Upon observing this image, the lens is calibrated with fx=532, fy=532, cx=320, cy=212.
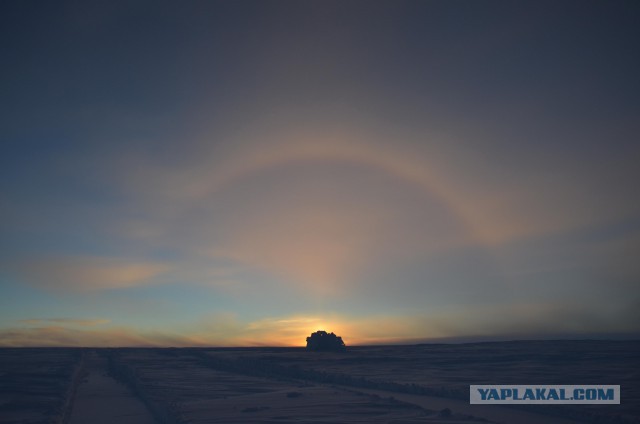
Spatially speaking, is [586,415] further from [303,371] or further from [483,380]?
[303,371]

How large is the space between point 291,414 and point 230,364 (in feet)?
136

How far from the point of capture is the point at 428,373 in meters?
44.0

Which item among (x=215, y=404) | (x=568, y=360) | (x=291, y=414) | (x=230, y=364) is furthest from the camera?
(x=230, y=364)

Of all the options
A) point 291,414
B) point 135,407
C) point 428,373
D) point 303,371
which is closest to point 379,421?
point 291,414

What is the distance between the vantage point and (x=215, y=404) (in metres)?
28.4

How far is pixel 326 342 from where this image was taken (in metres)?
80.6

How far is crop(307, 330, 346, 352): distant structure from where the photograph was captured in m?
80.4

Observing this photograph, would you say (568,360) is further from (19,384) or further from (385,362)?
(19,384)

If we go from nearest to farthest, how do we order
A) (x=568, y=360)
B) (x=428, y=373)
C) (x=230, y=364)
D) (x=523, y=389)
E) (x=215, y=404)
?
(x=215, y=404), (x=523, y=389), (x=428, y=373), (x=568, y=360), (x=230, y=364)

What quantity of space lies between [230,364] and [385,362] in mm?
18785

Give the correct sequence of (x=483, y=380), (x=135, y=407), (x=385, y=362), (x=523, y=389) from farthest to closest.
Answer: (x=385, y=362) → (x=483, y=380) → (x=135, y=407) → (x=523, y=389)

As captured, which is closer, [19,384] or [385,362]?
[19,384]

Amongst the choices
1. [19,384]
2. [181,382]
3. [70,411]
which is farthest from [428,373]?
[19,384]

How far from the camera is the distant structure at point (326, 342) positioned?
8038 cm
